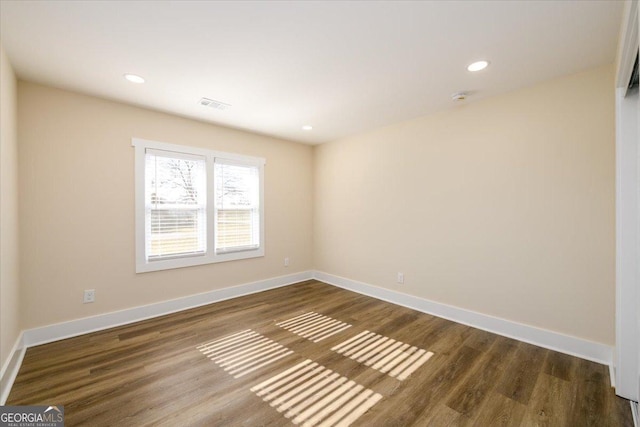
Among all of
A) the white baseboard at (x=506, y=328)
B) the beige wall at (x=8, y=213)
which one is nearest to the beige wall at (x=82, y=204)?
the beige wall at (x=8, y=213)

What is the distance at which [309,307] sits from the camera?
142 inches

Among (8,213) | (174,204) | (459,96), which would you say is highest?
(459,96)

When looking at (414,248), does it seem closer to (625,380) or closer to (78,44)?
(625,380)

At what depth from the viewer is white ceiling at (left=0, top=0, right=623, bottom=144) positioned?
1665 millimetres

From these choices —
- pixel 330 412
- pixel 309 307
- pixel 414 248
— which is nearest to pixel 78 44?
pixel 330 412

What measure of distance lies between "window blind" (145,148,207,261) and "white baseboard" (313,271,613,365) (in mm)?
2645

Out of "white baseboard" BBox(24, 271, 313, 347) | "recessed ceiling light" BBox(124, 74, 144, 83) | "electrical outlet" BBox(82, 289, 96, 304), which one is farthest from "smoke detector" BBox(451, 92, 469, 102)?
"electrical outlet" BBox(82, 289, 96, 304)

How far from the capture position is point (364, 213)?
4215 millimetres

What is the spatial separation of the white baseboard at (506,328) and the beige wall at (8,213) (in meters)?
3.80

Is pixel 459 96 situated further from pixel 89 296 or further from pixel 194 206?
pixel 89 296

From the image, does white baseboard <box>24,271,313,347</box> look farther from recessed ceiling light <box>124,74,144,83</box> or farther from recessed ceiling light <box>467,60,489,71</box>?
recessed ceiling light <box>467,60,489,71</box>

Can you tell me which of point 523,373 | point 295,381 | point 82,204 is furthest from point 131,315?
point 523,373

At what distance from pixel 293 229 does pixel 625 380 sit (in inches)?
158

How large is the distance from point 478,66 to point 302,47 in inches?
59.8
